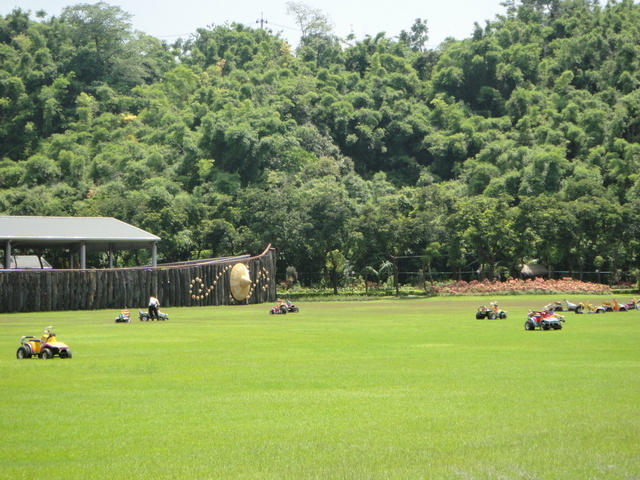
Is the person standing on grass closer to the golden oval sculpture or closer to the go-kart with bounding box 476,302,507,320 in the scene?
the go-kart with bounding box 476,302,507,320

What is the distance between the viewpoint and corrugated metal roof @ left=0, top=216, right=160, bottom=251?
4091 cm

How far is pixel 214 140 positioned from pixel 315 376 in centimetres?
6069

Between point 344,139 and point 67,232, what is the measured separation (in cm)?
5141

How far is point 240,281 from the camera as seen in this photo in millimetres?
45344

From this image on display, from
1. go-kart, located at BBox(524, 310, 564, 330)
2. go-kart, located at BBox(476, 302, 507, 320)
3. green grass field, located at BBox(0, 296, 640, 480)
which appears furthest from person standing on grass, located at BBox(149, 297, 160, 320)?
go-kart, located at BBox(524, 310, 564, 330)

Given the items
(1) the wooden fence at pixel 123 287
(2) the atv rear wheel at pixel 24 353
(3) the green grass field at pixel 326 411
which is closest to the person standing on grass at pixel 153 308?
(3) the green grass field at pixel 326 411

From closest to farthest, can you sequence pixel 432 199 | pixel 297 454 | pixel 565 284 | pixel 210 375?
pixel 297 454 < pixel 210 375 < pixel 565 284 < pixel 432 199

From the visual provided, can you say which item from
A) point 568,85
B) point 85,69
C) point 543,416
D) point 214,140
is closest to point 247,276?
point 214,140

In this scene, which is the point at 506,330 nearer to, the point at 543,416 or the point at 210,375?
the point at 210,375

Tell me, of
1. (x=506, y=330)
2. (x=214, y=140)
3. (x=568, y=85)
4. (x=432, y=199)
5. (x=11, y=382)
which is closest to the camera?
(x=11, y=382)

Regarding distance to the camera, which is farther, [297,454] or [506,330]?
[506,330]

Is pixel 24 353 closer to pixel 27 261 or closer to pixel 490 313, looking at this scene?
pixel 490 313

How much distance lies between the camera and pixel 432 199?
207 feet

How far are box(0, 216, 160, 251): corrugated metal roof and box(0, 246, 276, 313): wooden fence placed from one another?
2.64 meters
